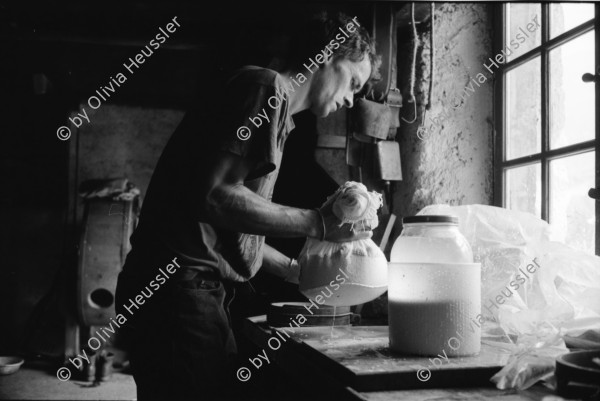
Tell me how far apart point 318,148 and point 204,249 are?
57.5 inches

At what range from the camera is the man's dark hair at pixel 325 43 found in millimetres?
2012

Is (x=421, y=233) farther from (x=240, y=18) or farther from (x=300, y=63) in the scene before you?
(x=240, y=18)

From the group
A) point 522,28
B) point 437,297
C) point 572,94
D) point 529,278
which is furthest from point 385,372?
point 522,28

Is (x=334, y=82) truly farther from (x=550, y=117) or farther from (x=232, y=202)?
(x=550, y=117)

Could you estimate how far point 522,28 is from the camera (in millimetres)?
2312

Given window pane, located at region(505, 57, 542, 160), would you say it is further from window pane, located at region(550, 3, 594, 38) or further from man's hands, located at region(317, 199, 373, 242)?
man's hands, located at region(317, 199, 373, 242)

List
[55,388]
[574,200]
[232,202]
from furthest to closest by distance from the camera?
[55,388]
[574,200]
[232,202]

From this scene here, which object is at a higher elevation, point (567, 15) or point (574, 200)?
point (567, 15)

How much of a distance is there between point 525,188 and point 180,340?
5.22 feet

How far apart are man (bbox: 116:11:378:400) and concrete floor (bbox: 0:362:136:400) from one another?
2622 mm

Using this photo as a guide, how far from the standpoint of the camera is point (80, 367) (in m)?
4.34

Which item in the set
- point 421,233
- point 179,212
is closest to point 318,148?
point 179,212

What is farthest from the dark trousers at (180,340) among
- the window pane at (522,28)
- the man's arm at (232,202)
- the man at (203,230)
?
the window pane at (522,28)

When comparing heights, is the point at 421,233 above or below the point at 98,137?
below
